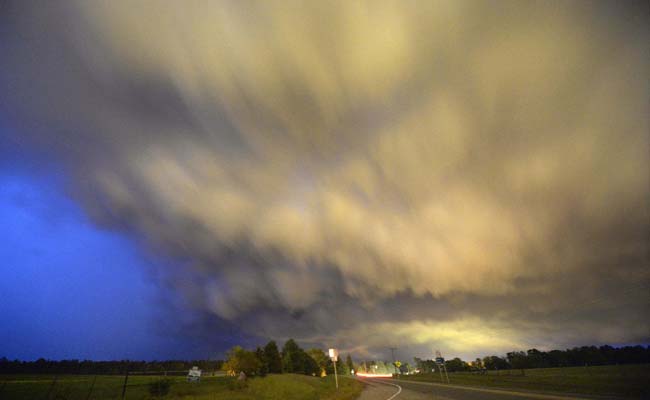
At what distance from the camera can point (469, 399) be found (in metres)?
23.7

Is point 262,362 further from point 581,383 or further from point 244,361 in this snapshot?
point 581,383

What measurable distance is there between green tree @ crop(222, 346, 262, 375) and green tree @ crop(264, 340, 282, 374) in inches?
284

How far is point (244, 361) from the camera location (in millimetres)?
70125

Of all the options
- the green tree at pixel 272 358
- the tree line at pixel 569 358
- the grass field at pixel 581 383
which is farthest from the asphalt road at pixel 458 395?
the tree line at pixel 569 358

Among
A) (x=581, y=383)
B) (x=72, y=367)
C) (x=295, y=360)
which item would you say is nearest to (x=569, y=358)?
(x=295, y=360)

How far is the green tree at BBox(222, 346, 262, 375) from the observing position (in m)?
69.3

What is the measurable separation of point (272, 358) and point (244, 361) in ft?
39.6

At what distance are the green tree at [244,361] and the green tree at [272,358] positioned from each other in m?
7.21

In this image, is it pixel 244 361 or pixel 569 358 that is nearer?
pixel 244 361

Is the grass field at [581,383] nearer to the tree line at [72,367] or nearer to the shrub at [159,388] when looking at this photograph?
the shrub at [159,388]

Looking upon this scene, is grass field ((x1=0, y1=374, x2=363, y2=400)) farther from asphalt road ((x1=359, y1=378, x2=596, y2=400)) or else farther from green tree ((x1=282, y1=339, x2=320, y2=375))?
green tree ((x1=282, y1=339, x2=320, y2=375))

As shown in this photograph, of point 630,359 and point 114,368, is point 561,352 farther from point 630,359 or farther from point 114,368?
point 114,368

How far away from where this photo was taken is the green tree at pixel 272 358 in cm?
7912

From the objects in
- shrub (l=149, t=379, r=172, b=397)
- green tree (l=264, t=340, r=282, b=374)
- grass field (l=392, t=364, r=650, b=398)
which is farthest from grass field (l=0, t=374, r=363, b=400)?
green tree (l=264, t=340, r=282, b=374)
